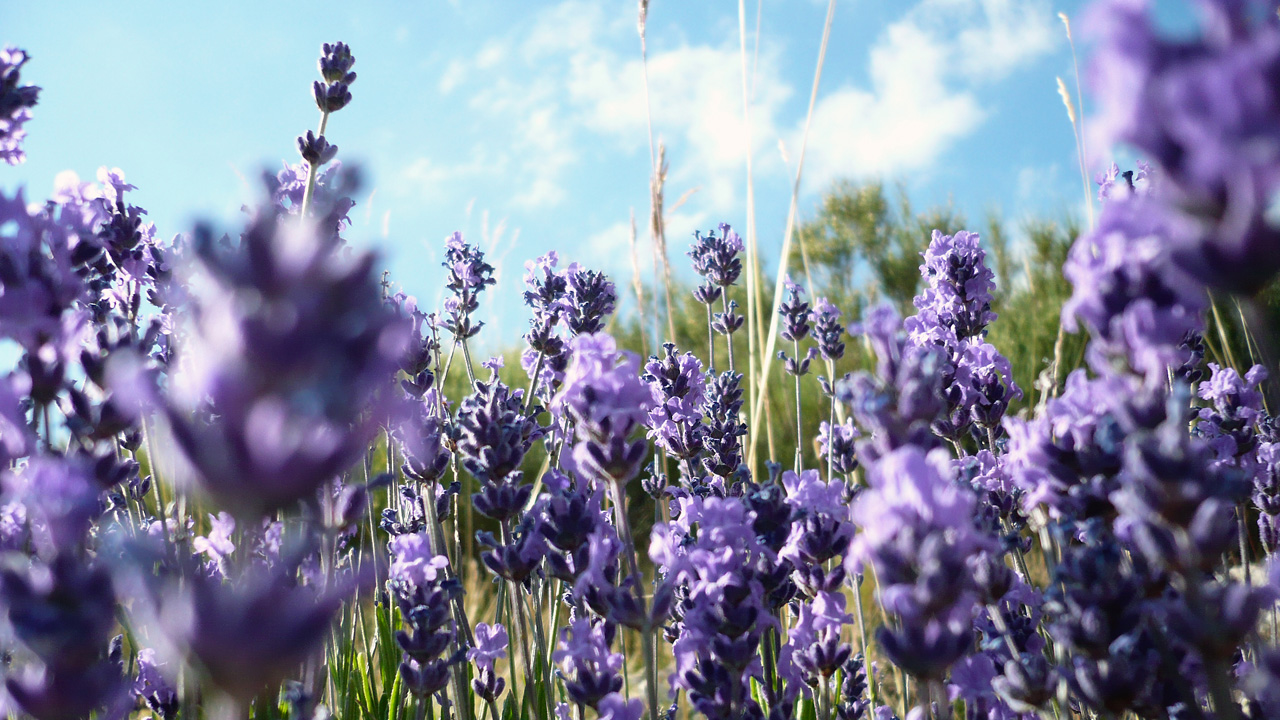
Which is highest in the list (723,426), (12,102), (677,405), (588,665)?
(12,102)

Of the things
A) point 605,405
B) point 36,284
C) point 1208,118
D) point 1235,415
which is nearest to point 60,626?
point 36,284

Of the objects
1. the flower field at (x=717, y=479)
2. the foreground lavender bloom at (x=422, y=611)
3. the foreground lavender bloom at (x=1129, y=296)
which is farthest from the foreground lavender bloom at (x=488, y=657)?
the foreground lavender bloom at (x=1129, y=296)

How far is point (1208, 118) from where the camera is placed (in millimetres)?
643

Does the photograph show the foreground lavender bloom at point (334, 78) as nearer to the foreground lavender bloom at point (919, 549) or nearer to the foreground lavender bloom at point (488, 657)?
the foreground lavender bloom at point (488, 657)

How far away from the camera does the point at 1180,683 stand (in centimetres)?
91

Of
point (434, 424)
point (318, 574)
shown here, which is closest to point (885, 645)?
point (318, 574)

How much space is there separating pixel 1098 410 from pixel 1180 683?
0.33 meters

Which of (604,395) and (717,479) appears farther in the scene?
(717,479)

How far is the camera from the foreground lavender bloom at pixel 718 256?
3354 mm

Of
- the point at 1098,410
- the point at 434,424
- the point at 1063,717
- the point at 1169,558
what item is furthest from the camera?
the point at 434,424

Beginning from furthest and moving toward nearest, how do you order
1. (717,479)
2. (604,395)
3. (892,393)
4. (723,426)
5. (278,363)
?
(723,426) → (717,479) → (604,395) → (892,393) → (278,363)

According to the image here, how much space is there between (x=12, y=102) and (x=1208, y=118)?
1889 millimetres

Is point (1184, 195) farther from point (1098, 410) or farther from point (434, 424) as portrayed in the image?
point (434, 424)

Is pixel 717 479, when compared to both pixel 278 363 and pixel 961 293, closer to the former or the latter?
pixel 961 293
